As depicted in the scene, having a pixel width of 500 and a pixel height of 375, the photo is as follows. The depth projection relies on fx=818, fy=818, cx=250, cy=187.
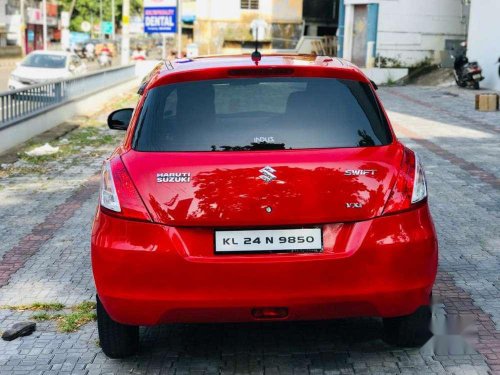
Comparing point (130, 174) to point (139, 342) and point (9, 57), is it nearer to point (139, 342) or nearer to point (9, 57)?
point (139, 342)

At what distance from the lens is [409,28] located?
3572 cm

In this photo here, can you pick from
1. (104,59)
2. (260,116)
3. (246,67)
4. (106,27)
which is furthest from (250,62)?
(106,27)

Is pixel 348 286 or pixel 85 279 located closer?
pixel 348 286

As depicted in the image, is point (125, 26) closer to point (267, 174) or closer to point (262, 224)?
point (267, 174)

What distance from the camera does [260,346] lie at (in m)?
4.69

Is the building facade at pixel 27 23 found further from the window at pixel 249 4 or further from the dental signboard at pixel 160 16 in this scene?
the dental signboard at pixel 160 16

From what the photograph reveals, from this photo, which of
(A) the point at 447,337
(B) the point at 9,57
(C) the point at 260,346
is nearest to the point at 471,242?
(A) the point at 447,337

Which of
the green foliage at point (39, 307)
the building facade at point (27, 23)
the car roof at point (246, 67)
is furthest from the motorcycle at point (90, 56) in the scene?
the car roof at point (246, 67)

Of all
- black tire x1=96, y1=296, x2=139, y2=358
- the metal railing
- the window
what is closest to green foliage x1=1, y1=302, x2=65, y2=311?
black tire x1=96, y1=296, x2=139, y2=358

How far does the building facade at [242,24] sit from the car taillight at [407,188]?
5906 cm

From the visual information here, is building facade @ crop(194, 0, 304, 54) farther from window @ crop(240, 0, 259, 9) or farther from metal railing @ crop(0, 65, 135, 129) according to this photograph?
metal railing @ crop(0, 65, 135, 129)

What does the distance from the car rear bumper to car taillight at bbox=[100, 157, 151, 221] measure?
56 millimetres

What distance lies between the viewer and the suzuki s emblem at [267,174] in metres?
3.99

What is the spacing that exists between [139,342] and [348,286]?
146cm
